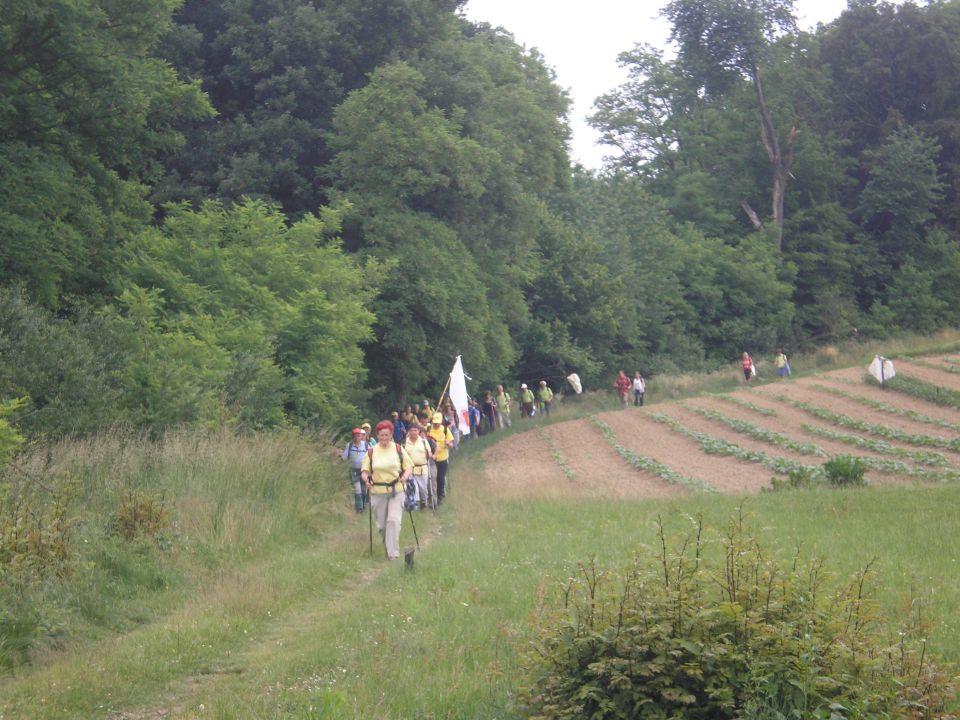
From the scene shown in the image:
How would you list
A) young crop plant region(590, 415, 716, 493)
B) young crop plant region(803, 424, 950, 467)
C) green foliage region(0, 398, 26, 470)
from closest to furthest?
green foliage region(0, 398, 26, 470)
young crop plant region(590, 415, 716, 493)
young crop plant region(803, 424, 950, 467)

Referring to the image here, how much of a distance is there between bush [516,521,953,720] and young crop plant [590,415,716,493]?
1428 cm

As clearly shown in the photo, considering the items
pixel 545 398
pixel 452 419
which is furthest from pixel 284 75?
pixel 545 398

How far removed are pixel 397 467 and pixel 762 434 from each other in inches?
791

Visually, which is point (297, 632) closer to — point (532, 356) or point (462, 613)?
point (462, 613)

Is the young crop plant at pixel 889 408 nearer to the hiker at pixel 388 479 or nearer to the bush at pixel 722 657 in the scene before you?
the hiker at pixel 388 479

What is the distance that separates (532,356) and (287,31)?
22.9 meters

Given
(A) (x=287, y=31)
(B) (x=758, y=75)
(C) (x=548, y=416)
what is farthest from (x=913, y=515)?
(B) (x=758, y=75)

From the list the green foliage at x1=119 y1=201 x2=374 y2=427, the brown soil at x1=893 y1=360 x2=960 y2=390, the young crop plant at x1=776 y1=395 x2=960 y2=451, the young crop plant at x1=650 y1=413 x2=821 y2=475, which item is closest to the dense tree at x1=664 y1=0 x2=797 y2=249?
the brown soil at x1=893 y1=360 x2=960 y2=390

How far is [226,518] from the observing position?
14023mm

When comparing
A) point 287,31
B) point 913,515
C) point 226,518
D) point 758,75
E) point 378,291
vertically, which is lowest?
point 913,515

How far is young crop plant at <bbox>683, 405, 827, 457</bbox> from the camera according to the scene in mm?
27888

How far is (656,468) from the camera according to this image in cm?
2641

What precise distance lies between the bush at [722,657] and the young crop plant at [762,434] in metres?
21.4

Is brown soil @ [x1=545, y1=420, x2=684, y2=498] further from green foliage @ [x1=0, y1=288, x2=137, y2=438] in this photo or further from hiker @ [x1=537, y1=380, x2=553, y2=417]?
green foliage @ [x1=0, y1=288, x2=137, y2=438]
